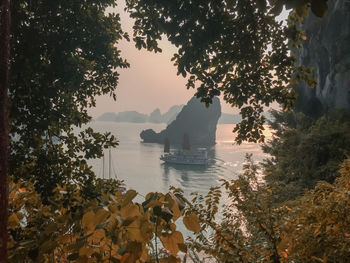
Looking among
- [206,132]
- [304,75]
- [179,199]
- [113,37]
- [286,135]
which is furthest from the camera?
[206,132]

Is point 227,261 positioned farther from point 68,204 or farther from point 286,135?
point 286,135

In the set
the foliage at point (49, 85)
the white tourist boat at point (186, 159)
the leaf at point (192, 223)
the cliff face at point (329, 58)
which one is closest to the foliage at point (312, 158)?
the cliff face at point (329, 58)

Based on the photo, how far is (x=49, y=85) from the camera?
371 cm

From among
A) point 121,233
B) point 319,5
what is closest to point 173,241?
point 121,233

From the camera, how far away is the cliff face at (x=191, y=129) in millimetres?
125938

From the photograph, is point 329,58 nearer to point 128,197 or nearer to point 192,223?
point 192,223

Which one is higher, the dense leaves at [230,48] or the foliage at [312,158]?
the dense leaves at [230,48]

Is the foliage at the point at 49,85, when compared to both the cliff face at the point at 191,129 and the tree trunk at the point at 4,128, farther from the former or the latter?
the cliff face at the point at 191,129

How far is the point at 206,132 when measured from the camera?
136750 mm

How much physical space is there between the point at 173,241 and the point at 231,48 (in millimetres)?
2978

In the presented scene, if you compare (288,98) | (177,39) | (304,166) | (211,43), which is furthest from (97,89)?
(304,166)

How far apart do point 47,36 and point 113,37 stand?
1.28 metres

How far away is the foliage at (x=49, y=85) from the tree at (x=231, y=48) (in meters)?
0.91

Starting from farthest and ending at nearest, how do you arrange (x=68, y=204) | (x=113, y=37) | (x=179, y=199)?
(x=113, y=37) < (x=68, y=204) < (x=179, y=199)
